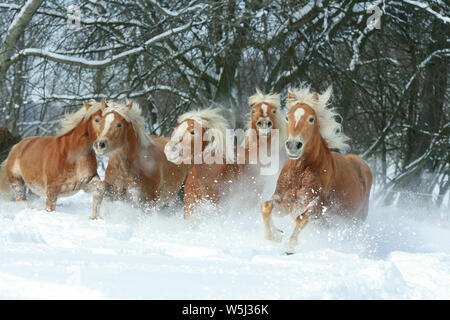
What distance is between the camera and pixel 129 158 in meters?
6.90

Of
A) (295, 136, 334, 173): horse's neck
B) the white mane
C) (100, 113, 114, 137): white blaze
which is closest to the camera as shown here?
(295, 136, 334, 173): horse's neck

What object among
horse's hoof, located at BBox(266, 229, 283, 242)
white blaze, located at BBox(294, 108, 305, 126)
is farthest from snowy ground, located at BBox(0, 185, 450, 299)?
white blaze, located at BBox(294, 108, 305, 126)

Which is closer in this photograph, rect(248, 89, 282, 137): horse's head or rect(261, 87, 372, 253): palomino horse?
rect(261, 87, 372, 253): palomino horse

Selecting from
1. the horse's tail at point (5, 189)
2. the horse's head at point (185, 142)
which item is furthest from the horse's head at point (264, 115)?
the horse's tail at point (5, 189)

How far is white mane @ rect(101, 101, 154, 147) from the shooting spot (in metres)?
6.80

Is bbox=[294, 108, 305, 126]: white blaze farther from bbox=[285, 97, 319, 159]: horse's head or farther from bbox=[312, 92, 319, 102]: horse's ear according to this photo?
bbox=[312, 92, 319, 102]: horse's ear

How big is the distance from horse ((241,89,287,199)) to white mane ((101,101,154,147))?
122 cm

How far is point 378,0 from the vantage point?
393 inches

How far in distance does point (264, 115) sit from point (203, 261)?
2.90 meters

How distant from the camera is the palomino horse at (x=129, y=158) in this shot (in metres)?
6.66

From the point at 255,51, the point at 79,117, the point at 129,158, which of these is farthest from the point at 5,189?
the point at 255,51

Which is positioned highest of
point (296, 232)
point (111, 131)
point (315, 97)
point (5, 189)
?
point (315, 97)

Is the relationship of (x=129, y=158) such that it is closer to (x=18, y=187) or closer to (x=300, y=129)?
(x=18, y=187)
